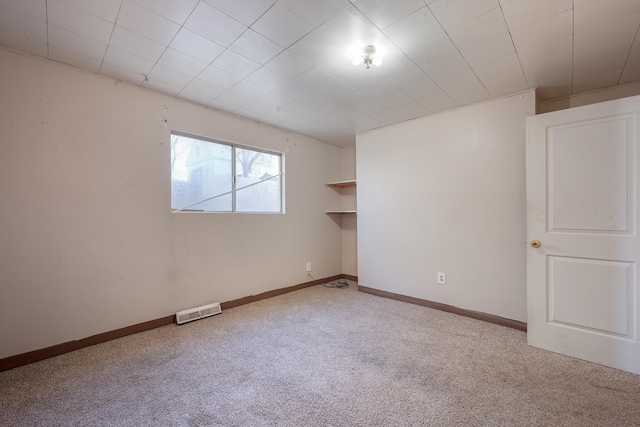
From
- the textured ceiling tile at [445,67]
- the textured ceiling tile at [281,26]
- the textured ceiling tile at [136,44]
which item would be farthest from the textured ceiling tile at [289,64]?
the textured ceiling tile at [445,67]

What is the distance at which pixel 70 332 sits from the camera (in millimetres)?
2168

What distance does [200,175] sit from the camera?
10.0ft

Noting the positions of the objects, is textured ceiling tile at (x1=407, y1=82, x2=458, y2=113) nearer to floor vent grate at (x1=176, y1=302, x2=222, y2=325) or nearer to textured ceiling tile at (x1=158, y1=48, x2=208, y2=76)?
textured ceiling tile at (x1=158, y1=48, x2=208, y2=76)

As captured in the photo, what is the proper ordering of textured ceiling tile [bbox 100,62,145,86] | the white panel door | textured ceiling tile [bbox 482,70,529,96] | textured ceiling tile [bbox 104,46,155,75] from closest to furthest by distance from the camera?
the white panel door < textured ceiling tile [bbox 104,46,155,75] < textured ceiling tile [bbox 100,62,145,86] < textured ceiling tile [bbox 482,70,529,96]

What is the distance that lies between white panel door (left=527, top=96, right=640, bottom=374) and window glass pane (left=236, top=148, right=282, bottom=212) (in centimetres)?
291

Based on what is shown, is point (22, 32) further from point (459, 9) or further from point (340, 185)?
point (340, 185)

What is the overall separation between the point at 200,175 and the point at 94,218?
1066 millimetres

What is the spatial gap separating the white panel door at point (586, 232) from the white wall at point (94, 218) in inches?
120

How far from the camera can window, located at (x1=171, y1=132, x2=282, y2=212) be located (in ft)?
9.51

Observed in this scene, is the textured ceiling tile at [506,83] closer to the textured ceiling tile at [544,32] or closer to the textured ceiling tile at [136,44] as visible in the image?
the textured ceiling tile at [544,32]

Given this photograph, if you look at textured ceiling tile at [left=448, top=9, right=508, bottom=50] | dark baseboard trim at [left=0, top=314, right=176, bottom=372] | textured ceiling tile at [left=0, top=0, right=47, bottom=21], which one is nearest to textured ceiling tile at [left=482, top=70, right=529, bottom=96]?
textured ceiling tile at [left=448, top=9, right=508, bottom=50]

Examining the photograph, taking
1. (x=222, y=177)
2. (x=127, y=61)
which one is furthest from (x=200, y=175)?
(x=127, y=61)

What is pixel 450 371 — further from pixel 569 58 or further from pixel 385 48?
pixel 569 58

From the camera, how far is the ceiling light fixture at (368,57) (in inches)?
75.9
